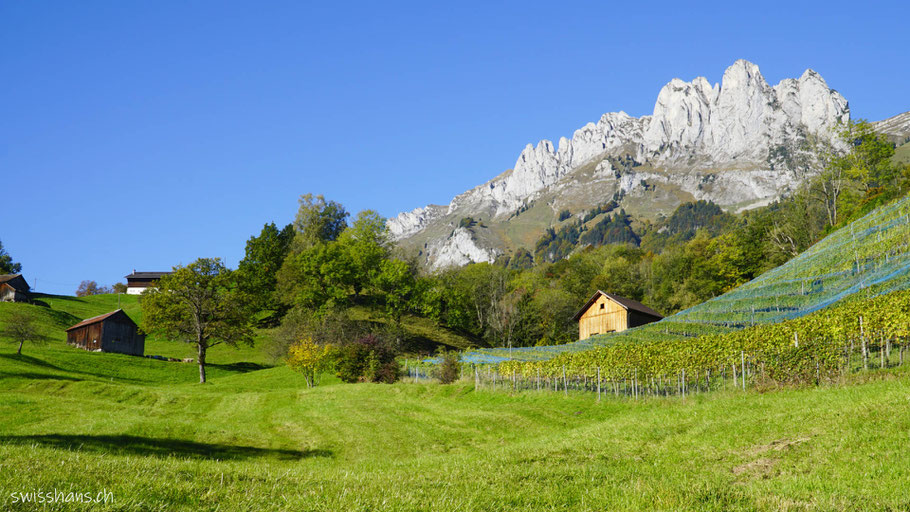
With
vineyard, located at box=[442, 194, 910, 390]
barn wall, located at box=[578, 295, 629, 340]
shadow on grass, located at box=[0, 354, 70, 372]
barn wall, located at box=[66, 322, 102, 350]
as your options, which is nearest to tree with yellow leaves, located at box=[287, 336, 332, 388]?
vineyard, located at box=[442, 194, 910, 390]

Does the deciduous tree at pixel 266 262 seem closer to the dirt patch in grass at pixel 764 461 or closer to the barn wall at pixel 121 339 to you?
the barn wall at pixel 121 339

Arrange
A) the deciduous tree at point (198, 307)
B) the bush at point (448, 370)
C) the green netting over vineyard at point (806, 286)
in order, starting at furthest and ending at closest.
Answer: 1. the deciduous tree at point (198, 307)
2. the bush at point (448, 370)
3. the green netting over vineyard at point (806, 286)

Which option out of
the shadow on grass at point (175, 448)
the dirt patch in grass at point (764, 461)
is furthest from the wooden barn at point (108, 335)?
the dirt patch in grass at point (764, 461)

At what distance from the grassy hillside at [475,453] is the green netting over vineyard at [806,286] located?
1811 centimetres

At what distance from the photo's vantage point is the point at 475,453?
16.7 meters

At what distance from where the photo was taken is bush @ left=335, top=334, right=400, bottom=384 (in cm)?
4925

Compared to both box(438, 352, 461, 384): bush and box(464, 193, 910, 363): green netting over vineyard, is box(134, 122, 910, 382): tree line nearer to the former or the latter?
box(438, 352, 461, 384): bush

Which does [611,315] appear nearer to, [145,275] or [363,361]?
[363,361]

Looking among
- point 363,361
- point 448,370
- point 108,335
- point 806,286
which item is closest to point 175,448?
point 448,370

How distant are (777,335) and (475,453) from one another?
59.6 ft

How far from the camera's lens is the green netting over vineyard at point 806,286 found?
132ft

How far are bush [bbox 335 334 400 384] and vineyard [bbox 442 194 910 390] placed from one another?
6.70 meters

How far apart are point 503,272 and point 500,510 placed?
341 ft

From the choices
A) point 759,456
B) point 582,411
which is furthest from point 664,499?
point 582,411
